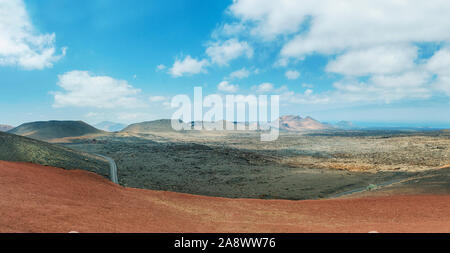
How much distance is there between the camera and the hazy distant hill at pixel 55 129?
104512 mm

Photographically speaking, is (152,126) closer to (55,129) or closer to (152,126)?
(152,126)

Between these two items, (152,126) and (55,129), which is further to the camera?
(152,126)

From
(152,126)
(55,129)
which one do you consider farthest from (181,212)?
(152,126)

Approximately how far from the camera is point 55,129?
366 ft

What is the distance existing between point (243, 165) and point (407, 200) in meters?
23.6

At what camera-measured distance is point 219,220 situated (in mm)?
10742

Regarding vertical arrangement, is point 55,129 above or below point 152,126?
below

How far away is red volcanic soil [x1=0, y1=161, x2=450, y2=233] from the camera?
786cm

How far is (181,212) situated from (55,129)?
408ft

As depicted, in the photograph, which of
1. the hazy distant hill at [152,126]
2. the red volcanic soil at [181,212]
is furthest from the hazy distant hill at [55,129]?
the red volcanic soil at [181,212]

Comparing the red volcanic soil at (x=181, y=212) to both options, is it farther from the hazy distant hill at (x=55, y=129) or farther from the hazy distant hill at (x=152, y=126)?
the hazy distant hill at (x=152, y=126)

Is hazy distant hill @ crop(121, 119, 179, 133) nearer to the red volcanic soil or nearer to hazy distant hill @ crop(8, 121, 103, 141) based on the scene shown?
hazy distant hill @ crop(8, 121, 103, 141)
